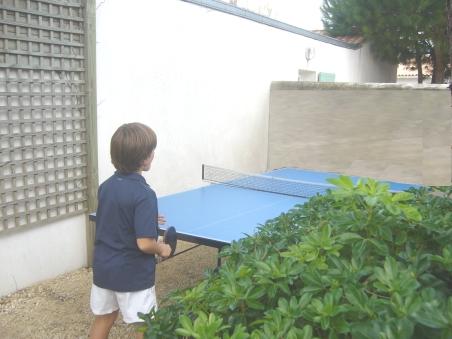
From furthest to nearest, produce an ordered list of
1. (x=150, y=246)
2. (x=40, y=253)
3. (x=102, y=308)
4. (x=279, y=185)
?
(x=279, y=185)
(x=40, y=253)
(x=102, y=308)
(x=150, y=246)

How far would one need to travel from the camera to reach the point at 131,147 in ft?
7.79

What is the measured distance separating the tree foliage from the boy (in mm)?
9653

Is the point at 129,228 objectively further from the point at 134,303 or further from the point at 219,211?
the point at 219,211

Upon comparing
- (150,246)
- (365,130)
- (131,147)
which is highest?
(131,147)

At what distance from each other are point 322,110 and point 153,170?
364 centimetres

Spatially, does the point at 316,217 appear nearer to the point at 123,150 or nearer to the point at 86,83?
the point at 123,150

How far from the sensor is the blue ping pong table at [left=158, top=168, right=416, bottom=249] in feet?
10.1

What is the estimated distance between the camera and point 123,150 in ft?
7.82

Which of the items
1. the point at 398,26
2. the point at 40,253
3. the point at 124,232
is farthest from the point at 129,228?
the point at 398,26

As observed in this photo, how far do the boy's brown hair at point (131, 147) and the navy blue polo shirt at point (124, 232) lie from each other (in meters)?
0.06

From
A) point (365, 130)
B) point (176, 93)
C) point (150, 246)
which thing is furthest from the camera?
point (365, 130)

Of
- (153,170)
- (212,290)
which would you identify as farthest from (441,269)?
(153,170)

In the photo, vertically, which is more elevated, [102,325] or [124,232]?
[124,232]

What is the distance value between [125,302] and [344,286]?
5.59 feet
